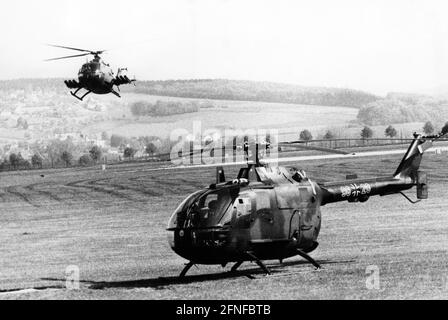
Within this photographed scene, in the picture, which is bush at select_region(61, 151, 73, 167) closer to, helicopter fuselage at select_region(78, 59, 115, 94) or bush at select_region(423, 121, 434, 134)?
bush at select_region(423, 121, 434, 134)

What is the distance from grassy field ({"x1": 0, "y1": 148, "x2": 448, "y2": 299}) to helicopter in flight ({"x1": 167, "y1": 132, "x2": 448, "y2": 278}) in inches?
30.4

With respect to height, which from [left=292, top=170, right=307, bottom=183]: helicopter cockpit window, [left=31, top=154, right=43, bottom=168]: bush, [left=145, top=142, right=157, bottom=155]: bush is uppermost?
[left=292, top=170, right=307, bottom=183]: helicopter cockpit window

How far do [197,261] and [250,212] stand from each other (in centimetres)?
193

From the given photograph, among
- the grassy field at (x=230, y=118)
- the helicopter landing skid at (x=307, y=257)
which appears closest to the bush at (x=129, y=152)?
the grassy field at (x=230, y=118)

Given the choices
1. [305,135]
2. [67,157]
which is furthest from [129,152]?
[305,135]

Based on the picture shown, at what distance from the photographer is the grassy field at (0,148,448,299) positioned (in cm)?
2061

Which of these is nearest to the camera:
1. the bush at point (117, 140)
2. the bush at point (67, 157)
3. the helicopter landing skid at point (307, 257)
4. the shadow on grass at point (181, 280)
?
the shadow on grass at point (181, 280)

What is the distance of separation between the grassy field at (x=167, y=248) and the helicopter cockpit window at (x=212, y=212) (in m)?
1.63

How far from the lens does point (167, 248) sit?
33781 millimetres

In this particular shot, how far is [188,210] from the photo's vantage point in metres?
21.6

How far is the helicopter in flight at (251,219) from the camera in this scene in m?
21.3

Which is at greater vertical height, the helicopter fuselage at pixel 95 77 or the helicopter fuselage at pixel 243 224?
the helicopter fuselage at pixel 95 77

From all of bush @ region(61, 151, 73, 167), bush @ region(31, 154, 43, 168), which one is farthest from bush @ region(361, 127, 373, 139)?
bush @ region(31, 154, 43, 168)

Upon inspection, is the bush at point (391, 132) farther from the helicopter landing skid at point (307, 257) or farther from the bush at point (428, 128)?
the helicopter landing skid at point (307, 257)
